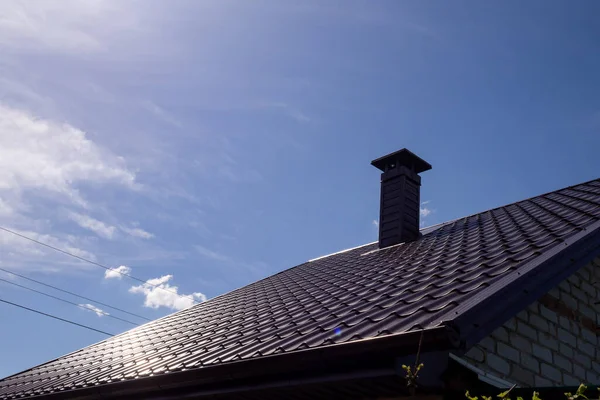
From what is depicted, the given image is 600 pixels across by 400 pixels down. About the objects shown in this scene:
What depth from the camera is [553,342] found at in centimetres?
512

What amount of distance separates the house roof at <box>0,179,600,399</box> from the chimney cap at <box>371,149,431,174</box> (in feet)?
4.23

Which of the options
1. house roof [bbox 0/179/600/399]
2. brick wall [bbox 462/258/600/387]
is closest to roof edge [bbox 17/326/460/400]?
house roof [bbox 0/179/600/399]

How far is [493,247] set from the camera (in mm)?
5840

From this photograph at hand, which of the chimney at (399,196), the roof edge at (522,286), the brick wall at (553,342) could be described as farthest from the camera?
the chimney at (399,196)

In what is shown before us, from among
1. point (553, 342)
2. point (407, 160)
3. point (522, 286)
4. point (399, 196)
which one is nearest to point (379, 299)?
point (522, 286)

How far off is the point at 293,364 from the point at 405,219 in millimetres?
5940

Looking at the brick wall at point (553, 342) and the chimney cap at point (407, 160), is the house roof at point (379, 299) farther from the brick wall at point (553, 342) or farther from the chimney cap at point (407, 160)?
the chimney cap at point (407, 160)

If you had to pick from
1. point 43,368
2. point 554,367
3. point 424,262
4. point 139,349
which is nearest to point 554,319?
point 554,367

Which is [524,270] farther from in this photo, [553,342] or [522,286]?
[553,342]

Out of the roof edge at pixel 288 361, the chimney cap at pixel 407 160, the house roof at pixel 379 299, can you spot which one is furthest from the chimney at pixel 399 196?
the roof edge at pixel 288 361

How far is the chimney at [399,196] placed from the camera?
972cm

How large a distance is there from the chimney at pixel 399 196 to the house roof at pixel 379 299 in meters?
0.45

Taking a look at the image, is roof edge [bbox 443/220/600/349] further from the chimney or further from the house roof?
the chimney

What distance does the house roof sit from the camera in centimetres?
404
